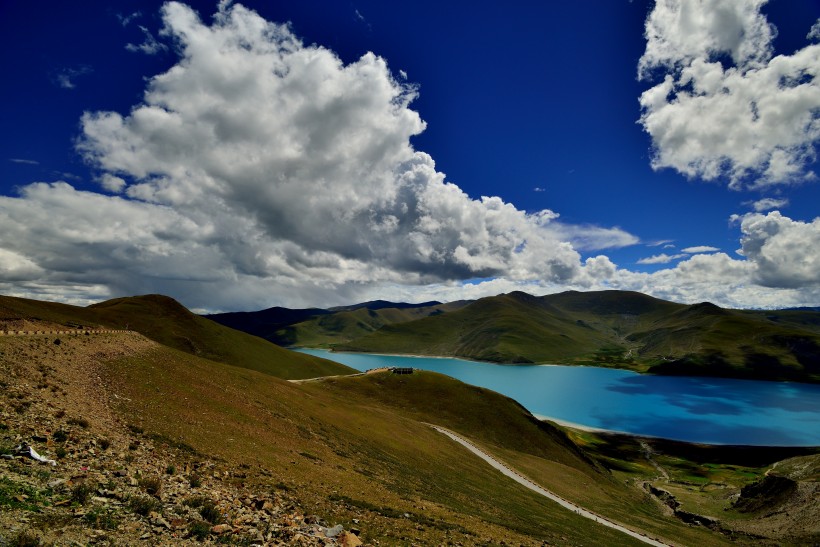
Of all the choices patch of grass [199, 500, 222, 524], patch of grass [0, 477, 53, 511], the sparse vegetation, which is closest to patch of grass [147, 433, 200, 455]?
patch of grass [199, 500, 222, 524]

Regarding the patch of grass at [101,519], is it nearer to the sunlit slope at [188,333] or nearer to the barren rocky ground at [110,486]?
the barren rocky ground at [110,486]

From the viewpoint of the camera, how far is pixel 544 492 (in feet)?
189

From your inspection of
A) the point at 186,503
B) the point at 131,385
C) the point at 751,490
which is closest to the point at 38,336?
the point at 131,385

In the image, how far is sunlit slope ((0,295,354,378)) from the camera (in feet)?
481

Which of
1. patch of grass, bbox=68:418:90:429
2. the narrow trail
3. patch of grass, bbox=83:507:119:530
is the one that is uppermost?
Answer: patch of grass, bbox=68:418:90:429

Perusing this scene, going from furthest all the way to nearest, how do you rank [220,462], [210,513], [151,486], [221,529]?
[220,462] → [151,486] → [210,513] → [221,529]

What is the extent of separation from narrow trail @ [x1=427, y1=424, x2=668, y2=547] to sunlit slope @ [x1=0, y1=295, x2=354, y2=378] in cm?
10470

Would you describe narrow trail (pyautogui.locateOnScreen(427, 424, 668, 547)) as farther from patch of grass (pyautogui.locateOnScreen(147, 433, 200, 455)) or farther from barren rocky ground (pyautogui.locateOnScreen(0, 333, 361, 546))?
patch of grass (pyautogui.locateOnScreen(147, 433, 200, 455))

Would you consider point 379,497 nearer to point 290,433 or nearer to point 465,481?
point 290,433

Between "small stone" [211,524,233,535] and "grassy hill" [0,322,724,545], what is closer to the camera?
"small stone" [211,524,233,535]

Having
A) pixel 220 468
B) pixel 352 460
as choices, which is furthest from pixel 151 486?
pixel 352 460

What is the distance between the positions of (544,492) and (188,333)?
15060 cm

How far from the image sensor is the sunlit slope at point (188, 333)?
146625mm

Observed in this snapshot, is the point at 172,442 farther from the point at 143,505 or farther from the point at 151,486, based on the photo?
the point at 143,505
